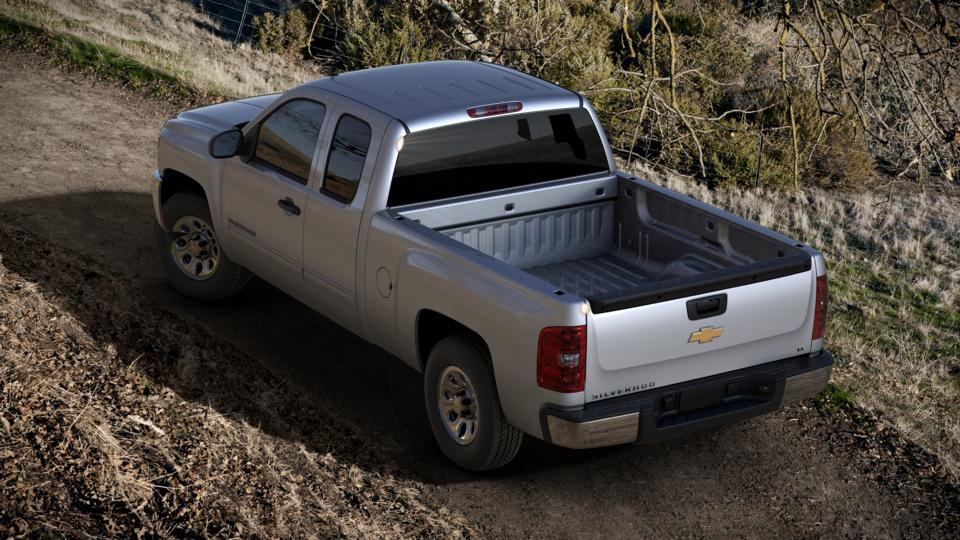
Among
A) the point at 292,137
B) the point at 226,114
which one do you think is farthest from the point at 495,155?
the point at 226,114

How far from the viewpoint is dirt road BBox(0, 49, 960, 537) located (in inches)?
239

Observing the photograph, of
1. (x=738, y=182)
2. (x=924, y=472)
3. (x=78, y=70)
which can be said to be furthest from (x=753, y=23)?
(x=924, y=472)

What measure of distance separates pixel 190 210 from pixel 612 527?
410 cm

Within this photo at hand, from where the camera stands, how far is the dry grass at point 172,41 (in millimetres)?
16047

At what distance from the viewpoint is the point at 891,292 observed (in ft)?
39.2

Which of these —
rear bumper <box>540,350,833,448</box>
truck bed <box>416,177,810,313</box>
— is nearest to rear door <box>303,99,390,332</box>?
truck bed <box>416,177,810,313</box>

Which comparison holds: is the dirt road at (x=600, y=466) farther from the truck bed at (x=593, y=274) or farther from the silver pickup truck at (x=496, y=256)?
the truck bed at (x=593, y=274)

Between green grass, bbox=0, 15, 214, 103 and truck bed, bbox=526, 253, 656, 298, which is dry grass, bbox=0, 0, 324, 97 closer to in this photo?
green grass, bbox=0, 15, 214, 103

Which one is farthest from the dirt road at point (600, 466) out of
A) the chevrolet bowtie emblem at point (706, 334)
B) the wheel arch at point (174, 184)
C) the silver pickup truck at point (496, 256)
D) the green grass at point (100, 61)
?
the green grass at point (100, 61)

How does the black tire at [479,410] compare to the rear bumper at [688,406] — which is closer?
the rear bumper at [688,406]

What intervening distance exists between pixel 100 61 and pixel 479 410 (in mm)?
10726

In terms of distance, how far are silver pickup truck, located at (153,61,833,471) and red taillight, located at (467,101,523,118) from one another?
1cm

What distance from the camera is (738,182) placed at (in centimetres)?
1730

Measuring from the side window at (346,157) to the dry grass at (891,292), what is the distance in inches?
132
